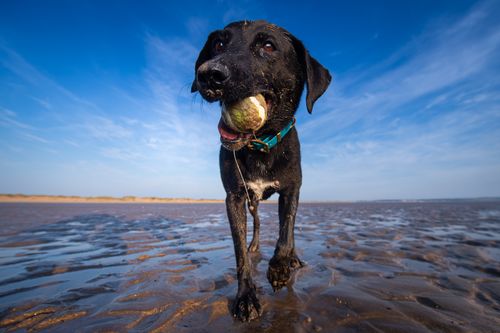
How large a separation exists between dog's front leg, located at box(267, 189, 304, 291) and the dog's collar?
0.63 metres

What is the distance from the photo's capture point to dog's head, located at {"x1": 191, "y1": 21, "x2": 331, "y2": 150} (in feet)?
7.61

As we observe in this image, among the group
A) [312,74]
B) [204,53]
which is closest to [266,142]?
[312,74]

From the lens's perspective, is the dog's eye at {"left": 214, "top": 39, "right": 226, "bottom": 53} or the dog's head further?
the dog's eye at {"left": 214, "top": 39, "right": 226, "bottom": 53}

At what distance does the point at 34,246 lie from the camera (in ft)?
14.7

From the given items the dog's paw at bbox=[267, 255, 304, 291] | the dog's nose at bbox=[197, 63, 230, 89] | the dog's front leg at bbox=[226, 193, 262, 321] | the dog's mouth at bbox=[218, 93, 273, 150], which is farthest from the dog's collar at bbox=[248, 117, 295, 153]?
the dog's paw at bbox=[267, 255, 304, 291]

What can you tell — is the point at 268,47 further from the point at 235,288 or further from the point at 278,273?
the point at 235,288

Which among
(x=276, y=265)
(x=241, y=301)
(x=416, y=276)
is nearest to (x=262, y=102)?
(x=276, y=265)

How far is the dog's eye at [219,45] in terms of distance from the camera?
129 inches

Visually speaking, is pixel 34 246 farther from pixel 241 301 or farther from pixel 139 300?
pixel 241 301

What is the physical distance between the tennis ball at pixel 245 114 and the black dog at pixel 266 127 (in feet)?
0.23

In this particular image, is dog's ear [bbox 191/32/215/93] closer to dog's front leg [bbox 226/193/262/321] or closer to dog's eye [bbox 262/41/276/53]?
dog's eye [bbox 262/41/276/53]

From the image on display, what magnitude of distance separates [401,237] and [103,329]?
215 inches

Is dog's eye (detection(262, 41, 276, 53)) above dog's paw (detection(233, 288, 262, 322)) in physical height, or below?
above

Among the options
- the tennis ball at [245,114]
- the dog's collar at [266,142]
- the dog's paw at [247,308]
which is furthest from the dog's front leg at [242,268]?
the tennis ball at [245,114]
